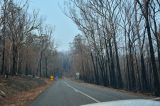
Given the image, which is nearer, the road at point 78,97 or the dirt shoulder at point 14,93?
the road at point 78,97

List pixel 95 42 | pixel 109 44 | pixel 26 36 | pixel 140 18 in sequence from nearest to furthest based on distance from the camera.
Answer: pixel 140 18 → pixel 109 44 → pixel 26 36 → pixel 95 42

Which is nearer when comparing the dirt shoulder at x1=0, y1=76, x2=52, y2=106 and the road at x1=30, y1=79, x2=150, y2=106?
the road at x1=30, y1=79, x2=150, y2=106

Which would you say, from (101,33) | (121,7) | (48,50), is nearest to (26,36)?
(101,33)

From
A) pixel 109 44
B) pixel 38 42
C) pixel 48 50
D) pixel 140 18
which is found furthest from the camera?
pixel 48 50

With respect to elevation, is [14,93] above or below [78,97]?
above

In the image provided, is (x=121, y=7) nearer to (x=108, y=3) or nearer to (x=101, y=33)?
(x=108, y=3)

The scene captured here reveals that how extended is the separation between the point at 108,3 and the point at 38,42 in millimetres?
48193

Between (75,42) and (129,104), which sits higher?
(75,42)

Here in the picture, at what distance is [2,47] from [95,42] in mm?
17310

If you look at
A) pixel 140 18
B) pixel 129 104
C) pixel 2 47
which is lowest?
pixel 129 104

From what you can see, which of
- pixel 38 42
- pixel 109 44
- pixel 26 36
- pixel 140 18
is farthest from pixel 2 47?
pixel 38 42

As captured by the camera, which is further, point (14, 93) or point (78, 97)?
point (14, 93)

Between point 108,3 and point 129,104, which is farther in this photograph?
point 108,3

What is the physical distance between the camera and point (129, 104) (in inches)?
160
